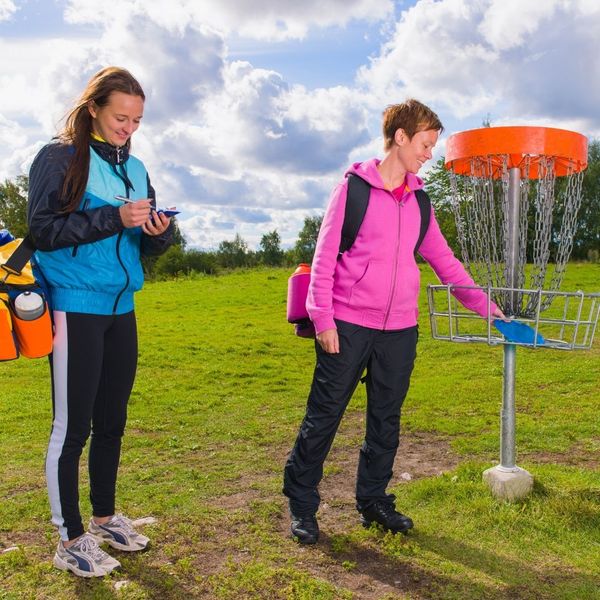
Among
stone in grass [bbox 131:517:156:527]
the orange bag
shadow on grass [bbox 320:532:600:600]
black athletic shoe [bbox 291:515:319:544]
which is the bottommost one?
shadow on grass [bbox 320:532:600:600]

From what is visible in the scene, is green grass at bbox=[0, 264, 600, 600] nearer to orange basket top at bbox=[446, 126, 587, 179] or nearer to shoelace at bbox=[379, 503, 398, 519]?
shoelace at bbox=[379, 503, 398, 519]

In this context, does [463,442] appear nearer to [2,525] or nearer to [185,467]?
[185,467]

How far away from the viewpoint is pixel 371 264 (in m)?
3.76

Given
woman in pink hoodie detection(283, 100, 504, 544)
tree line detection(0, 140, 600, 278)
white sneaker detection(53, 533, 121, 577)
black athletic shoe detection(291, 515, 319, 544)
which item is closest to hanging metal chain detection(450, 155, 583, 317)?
woman in pink hoodie detection(283, 100, 504, 544)

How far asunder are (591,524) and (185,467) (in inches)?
119

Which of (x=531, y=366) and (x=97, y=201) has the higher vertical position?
(x=97, y=201)

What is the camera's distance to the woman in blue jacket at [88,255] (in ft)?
10.8

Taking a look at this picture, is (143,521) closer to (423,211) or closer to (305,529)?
(305,529)

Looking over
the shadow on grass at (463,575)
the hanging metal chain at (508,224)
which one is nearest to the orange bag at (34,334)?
the shadow on grass at (463,575)

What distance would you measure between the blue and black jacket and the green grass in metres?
1.45

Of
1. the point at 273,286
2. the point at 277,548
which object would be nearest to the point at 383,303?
the point at 277,548

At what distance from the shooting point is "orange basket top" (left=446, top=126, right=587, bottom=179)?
3951 millimetres

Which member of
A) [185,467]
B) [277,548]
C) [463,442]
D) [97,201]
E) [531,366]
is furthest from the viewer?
[531,366]

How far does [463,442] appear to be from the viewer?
6273mm
